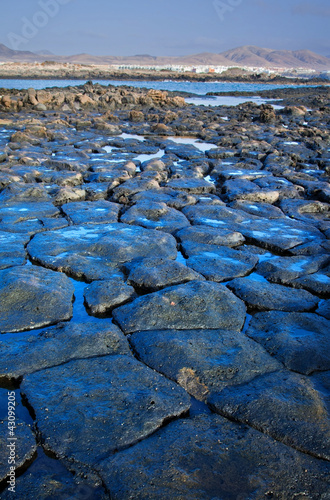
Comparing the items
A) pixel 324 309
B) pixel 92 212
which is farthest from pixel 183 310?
pixel 92 212

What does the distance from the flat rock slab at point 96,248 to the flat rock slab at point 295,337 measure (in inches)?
52.9

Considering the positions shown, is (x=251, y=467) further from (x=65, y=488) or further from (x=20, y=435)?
(x=20, y=435)

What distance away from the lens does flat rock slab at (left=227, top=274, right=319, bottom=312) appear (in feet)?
10.2

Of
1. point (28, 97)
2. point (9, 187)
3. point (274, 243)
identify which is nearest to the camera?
point (274, 243)

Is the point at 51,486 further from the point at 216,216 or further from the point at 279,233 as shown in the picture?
the point at 216,216

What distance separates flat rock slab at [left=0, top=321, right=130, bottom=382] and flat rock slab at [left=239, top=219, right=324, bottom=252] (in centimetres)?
235

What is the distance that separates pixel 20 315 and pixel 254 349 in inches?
67.9

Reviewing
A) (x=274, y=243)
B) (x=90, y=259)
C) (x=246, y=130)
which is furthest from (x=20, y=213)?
(x=246, y=130)

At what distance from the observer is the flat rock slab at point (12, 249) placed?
11.8ft

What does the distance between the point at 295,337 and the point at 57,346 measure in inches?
64.9

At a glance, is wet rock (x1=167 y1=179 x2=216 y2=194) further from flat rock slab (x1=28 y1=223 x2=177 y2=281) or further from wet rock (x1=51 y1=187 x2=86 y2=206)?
flat rock slab (x1=28 y1=223 x2=177 y2=281)

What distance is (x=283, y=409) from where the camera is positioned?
79.5 inches

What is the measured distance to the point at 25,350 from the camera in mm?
2406

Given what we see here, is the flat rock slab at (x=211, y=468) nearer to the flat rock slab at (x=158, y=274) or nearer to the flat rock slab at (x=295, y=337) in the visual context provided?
the flat rock slab at (x=295, y=337)
